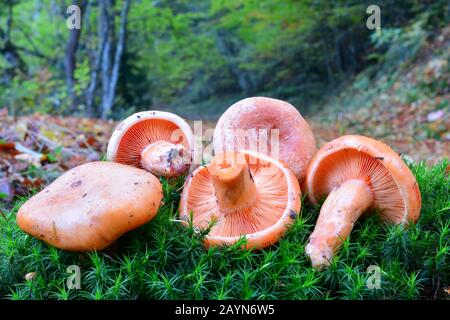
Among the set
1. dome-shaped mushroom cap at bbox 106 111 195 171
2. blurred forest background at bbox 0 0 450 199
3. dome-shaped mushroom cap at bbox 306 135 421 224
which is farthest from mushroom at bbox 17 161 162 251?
blurred forest background at bbox 0 0 450 199

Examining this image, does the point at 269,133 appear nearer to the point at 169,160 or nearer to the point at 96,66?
the point at 169,160

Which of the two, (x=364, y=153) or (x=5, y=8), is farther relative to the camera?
(x=5, y=8)

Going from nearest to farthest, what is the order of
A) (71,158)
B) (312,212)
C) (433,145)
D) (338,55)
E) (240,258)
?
1. (240,258)
2. (312,212)
3. (71,158)
4. (433,145)
5. (338,55)

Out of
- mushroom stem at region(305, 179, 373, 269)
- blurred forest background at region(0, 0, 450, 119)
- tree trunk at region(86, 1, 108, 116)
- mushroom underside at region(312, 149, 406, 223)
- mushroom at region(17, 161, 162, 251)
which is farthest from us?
blurred forest background at region(0, 0, 450, 119)

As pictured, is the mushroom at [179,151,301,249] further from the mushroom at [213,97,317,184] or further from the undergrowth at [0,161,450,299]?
the mushroom at [213,97,317,184]

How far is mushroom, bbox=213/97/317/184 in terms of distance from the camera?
246cm

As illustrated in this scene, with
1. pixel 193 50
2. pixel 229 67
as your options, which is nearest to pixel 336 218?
pixel 193 50

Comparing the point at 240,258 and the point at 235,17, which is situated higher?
the point at 235,17

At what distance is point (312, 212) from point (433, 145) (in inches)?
169

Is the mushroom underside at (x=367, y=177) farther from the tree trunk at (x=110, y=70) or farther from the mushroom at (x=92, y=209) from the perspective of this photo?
the tree trunk at (x=110, y=70)

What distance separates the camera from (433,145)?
19.3 ft

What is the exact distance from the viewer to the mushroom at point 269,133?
246 cm

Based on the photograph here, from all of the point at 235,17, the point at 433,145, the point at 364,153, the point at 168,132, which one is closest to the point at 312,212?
the point at 364,153

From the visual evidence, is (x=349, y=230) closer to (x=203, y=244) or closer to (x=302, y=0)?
(x=203, y=244)
